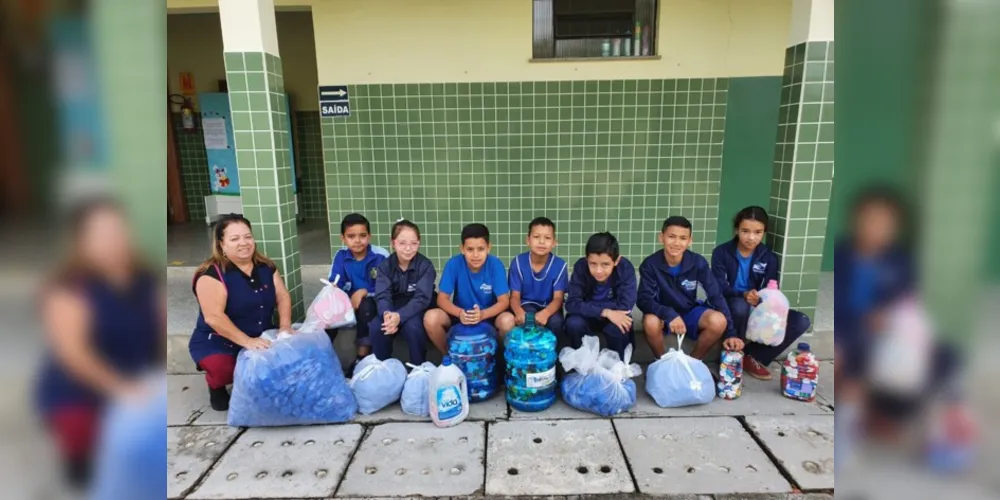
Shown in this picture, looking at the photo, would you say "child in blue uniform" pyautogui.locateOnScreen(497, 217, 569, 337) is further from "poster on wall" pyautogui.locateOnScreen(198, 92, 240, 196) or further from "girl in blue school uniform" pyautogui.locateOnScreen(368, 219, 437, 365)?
"poster on wall" pyautogui.locateOnScreen(198, 92, 240, 196)

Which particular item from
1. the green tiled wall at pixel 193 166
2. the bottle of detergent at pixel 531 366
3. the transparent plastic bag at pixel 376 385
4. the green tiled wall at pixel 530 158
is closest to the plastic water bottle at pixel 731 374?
the bottle of detergent at pixel 531 366

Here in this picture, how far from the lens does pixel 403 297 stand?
11.3 ft

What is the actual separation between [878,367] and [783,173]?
3.49 metres

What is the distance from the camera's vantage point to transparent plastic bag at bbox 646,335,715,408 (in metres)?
3.02

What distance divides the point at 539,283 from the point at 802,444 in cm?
171

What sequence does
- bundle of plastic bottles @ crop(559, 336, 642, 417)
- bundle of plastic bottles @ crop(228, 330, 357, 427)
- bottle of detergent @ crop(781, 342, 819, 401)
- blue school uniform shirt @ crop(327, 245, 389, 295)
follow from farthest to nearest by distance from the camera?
blue school uniform shirt @ crop(327, 245, 389, 295) → bottle of detergent @ crop(781, 342, 819, 401) → bundle of plastic bottles @ crop(559, 336, 642, 417) → bundle of plastic bottles @ crop(228, 330, 357, 427)

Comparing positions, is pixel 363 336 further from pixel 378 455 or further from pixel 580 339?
pixel 580 339

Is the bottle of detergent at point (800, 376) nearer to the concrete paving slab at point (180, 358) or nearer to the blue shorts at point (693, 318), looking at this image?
the blue shorts at point (693, 318)

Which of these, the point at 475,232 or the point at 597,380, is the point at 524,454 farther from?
the point at 475,232

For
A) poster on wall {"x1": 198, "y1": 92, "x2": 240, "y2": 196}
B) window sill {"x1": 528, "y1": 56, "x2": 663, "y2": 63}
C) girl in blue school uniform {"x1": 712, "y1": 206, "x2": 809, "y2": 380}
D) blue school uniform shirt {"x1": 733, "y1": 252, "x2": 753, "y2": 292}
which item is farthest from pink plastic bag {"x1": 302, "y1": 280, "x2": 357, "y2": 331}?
poster on wall {"x1": 198, "y1": 92, "x2": 240, "y2": 196}

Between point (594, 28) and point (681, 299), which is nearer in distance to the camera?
point (681, 299)

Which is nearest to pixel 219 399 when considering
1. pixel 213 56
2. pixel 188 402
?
pixel 188 402

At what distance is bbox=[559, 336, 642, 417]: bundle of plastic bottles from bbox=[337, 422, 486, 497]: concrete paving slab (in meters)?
0.59

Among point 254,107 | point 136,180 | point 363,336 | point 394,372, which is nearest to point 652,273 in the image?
point 394,372
